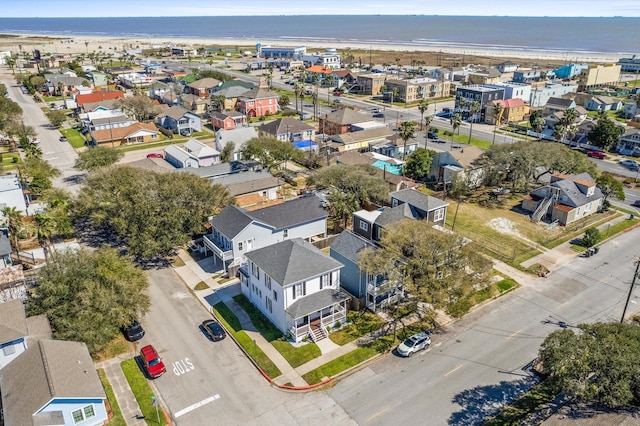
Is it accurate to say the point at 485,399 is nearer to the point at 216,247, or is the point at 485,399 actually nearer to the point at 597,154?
the point at 216,247

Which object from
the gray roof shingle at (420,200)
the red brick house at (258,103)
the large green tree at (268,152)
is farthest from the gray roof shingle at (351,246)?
the red brick house at (258,103)

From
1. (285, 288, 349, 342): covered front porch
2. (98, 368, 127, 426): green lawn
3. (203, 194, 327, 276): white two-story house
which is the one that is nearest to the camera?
(98, 368, 127, 426): green lawn

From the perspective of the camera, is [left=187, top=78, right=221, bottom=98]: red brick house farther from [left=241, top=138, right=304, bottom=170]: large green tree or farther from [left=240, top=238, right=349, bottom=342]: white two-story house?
[left=240, top=238, right=349, bottom=342]: white two-story house

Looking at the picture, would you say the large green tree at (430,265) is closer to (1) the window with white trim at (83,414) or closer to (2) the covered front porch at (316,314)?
(2) the covered front porch at (316,314)

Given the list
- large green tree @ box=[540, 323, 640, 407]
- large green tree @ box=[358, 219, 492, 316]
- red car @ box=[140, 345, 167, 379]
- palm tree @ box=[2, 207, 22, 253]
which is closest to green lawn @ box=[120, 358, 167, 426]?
red car @ box=[140, 345, 167, 379]

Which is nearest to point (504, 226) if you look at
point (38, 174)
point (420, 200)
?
point (420, 200)

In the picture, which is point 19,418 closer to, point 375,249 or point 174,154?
point 375,249

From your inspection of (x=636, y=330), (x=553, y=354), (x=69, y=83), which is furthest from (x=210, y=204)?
(x=69, y=83)
